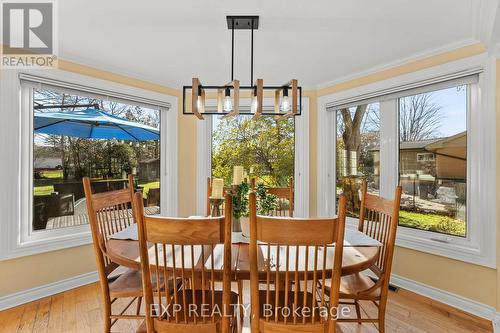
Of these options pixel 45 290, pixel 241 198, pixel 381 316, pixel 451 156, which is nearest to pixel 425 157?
pixel 451 156

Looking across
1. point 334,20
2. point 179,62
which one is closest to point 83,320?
point 179,62

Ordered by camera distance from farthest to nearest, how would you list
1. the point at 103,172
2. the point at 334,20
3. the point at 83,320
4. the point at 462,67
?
the point at 103,172 < the point at 462,67 < the point at 83,320 < the point at 334,20

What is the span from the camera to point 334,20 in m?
1.94

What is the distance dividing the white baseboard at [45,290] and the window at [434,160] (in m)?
3.31

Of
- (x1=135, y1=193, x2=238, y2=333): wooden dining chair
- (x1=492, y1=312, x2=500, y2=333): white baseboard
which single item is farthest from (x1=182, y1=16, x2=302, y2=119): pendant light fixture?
(x1=492, y1=312, x2=500, y2=333): white baseboard

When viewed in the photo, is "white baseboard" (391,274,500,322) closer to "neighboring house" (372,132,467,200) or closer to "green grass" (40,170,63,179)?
"neighboring house" (372,132,467,200)

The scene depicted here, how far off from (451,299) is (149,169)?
3389 mm

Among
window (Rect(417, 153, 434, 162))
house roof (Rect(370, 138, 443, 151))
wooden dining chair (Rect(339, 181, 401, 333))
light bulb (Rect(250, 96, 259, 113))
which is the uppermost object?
light bulb (Rect(250, 96, 259, 113))

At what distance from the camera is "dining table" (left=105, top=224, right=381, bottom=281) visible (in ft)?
4.32

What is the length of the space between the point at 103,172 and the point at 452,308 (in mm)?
3656

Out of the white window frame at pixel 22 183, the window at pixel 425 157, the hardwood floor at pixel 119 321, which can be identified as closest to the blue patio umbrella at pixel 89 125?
the white window frame at pixel 22 183

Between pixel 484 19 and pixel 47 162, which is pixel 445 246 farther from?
pixel 47 162

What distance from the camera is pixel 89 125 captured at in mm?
2789

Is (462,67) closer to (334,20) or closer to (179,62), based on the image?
(334,20)
